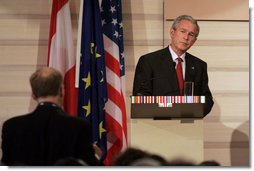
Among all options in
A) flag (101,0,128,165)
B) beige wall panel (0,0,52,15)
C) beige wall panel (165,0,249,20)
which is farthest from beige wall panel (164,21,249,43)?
beige wall panel (0,0,52,15)

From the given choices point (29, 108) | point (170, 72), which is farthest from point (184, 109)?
point (29, 108)

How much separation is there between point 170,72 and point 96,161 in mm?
1454

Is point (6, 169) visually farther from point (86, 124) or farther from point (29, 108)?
point (29, 108)

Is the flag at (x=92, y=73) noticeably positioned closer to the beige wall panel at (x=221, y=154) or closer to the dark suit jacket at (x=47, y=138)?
the beige wall panel at (x=221, y=154)

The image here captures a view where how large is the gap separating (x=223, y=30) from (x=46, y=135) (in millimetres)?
3007

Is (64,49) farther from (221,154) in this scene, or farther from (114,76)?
(221,154)

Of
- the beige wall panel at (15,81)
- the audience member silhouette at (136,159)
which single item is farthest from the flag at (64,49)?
the audience member silhouette at (136,159)

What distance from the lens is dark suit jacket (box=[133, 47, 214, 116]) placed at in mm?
4285

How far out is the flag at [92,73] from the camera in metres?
4.96

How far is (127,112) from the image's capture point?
542 cm

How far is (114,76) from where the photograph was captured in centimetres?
518

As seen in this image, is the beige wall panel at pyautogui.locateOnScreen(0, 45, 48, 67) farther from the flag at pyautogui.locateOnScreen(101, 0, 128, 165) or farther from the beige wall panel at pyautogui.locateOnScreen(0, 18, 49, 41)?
the flag at pyautogui.locateOnScreen(101, 0, 128, 165)

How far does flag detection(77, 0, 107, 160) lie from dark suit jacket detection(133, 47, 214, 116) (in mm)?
674

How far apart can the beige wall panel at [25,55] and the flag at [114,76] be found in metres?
0.67
